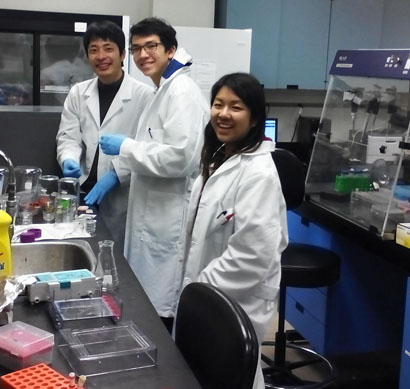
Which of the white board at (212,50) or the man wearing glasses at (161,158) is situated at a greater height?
the white board at (212,50)

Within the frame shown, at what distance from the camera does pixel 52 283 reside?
4.33 feet

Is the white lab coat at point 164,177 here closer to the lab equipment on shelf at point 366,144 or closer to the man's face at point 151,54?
the man's face at point 151,54

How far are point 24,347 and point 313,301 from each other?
176 centimetres

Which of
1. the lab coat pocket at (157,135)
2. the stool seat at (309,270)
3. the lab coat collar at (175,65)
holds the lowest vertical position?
the stool seat at (309,270)

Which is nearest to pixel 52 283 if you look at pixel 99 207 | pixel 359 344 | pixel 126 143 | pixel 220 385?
pixel 220 385

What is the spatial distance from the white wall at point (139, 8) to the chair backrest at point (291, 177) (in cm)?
201

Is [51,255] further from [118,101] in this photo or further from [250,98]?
[118,101]

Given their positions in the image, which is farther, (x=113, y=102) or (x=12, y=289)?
(x=113, y=102)

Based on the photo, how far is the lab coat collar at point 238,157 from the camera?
5.38 ft

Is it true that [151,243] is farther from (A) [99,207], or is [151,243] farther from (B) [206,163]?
(B) [206,163]

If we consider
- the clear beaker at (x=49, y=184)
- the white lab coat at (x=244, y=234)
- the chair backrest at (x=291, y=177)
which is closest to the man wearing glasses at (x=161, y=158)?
the clear beaker at (x=49, y=184)

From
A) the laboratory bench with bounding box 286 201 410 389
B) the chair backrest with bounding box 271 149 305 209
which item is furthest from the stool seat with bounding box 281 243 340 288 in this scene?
the chair backrest with bounding box 271 149 305 209

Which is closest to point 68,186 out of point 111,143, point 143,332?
point 111,143

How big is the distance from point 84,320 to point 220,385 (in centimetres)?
34
